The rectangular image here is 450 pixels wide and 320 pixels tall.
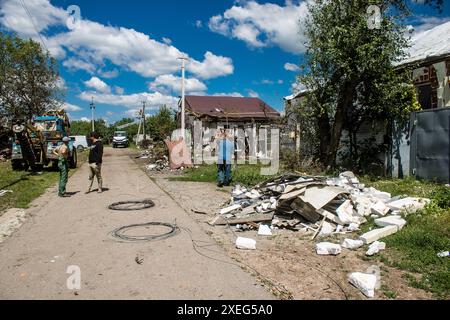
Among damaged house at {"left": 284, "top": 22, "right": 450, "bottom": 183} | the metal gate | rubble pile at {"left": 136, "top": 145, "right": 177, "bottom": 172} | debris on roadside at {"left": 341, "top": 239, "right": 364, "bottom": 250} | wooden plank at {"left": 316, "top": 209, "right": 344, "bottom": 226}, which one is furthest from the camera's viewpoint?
rubble pile at {"left": 136, "top": 145, "right": 177, "bottom": 172}

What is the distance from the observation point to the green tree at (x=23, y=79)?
108ft

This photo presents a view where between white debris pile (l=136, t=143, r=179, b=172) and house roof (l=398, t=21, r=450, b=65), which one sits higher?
house roof (l=398, t=21, r=450, b=65)

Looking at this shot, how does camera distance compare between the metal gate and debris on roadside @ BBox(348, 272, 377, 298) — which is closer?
debris on roadside @ BBox(348, 272, 377, 298)

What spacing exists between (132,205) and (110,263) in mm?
4648

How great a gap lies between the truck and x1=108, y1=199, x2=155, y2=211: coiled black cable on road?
9370mm

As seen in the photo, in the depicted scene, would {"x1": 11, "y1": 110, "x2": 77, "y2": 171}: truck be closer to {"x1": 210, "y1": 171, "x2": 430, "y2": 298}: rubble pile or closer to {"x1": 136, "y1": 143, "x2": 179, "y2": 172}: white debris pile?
{"x1": 136, "y1": 143, "x2": 179, "y2": 172}: white debris pile

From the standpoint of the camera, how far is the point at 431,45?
45.0ft

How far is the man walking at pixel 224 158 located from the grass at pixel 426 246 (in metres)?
6.27

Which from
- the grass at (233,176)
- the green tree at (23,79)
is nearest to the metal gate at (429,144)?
the grass at (233,176)

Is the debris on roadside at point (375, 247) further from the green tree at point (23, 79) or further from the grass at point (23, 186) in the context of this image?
the green tree at point (23, 79)

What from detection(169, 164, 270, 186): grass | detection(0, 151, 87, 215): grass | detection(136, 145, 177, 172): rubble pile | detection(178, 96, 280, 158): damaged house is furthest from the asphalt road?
detection(178, 96, 280, 158): damaged house

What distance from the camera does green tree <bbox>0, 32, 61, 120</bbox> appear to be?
108 feet
